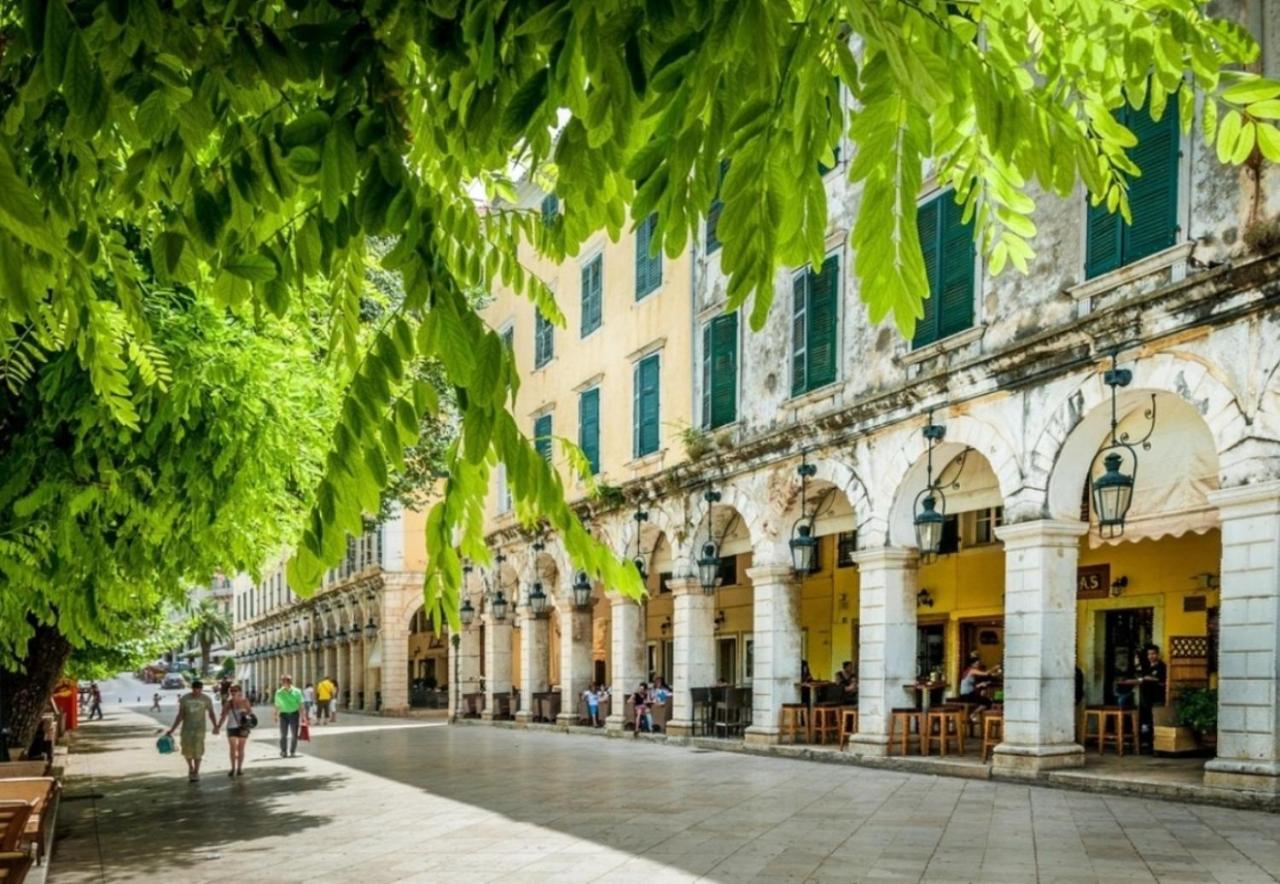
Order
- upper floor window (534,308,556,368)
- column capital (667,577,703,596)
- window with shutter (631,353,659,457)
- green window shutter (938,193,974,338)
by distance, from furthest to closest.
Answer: upper floor window (534,308,556,368)
window with shutter (631,353,659,457)
column capital (667,577,703,596)
green window shutter (938,193,974,338)

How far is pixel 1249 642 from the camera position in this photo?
1227 cm

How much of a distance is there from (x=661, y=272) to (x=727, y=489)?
5075mm

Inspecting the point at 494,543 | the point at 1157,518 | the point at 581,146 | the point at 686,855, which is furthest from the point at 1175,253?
the point at 494,543

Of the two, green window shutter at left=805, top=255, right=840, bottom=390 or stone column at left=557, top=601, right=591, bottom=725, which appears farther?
stone column at left=557, top=601, right=591, bottom=725

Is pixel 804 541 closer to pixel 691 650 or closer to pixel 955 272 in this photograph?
pixel 691 650

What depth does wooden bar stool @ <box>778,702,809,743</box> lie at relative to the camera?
67.1ft

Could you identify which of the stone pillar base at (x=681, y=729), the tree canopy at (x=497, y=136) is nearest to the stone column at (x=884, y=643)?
the stone pillar base at (x=681, y=729)

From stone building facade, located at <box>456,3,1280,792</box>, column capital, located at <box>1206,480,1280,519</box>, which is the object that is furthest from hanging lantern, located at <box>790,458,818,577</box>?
column capital, located at <box>1206,480,1280,519</box>

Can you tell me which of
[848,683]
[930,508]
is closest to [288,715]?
[848,683]

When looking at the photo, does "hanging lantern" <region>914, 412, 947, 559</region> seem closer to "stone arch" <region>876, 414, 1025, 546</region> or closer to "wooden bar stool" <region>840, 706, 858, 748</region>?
"stone arch" <region>876, 414, 1025, 546</region>

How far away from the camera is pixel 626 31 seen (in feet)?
8.08

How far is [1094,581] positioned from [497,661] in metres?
17.6

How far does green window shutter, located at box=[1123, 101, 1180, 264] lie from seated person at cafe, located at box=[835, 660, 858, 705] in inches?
375

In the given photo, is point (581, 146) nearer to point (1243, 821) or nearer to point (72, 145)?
point (72, 145)
